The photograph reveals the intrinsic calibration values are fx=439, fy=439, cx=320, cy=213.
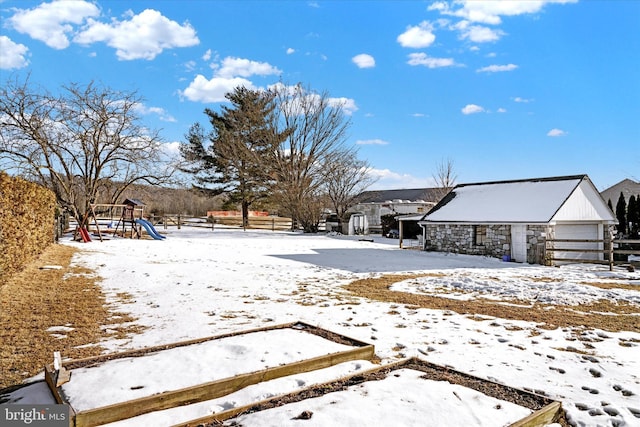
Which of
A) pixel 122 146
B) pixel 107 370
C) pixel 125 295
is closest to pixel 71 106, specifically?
pixel 122 146

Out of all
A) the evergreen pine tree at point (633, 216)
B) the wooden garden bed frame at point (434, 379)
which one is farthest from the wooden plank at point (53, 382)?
the evergreen pine tree at point (633, 216)

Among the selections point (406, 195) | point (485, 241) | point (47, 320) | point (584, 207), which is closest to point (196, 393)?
point (47, 320)

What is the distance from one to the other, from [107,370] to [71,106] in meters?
21.5

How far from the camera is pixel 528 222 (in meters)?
16.5

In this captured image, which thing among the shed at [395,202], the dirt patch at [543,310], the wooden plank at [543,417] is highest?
the shed at [395,202]

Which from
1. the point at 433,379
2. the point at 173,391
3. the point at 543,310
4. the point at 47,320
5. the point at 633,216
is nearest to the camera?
the point at 173,391

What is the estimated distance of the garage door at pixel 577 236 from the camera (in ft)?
56.6

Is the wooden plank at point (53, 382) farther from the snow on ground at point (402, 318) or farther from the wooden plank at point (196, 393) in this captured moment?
the wooden plank at point (196, 393)

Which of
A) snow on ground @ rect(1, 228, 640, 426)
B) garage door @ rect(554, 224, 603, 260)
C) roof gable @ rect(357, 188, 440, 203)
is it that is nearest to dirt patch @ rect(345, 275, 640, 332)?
snow on ground @ rect(1, 228, 640, 426)

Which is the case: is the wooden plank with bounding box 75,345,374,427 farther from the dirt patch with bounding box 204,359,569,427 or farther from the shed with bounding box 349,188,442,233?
the shed with bounding box 349,188,442,233

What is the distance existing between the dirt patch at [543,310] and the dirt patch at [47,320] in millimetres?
4801

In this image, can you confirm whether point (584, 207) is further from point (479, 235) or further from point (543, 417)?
point (543, 417)

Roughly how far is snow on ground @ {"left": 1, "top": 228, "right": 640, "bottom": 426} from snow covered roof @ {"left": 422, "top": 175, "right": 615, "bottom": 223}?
3525mm

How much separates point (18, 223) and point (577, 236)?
62.5 feet
